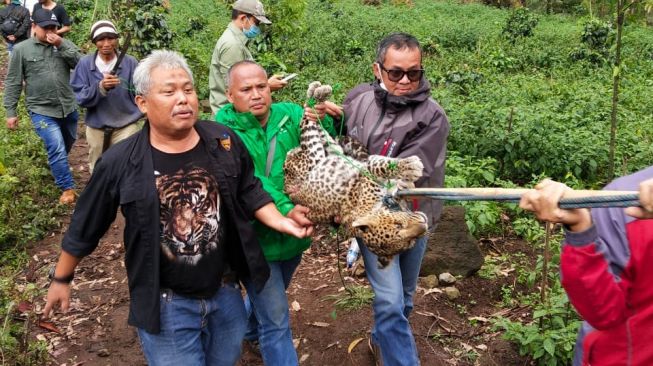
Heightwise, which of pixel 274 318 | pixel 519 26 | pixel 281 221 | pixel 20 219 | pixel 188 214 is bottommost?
pixel 20 219

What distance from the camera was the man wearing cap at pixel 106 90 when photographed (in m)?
5.86

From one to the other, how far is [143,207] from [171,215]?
0.15 m

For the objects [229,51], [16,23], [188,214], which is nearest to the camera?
[188,214]

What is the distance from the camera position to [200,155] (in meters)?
3.02

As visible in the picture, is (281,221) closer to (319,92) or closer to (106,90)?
(319,92)

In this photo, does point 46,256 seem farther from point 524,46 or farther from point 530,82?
point 524,46

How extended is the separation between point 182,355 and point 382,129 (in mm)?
1660

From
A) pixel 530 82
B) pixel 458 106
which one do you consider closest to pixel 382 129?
pixel 458 106

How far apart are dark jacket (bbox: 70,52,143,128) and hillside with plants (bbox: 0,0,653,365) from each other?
1359 millimetres

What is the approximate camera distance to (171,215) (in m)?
2.93

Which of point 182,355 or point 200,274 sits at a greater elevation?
point 200,274

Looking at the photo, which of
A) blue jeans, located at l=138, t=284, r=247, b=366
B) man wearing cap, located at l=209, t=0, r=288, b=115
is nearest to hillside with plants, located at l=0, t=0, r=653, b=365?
man wearing cap, located at l=209, t=0, r=288, b=115

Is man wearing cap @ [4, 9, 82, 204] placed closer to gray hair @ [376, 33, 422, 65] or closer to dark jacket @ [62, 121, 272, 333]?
dark jacket @ [62, 121, 272, 333]

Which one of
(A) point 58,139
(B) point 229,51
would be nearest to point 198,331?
(B) point 229,51
